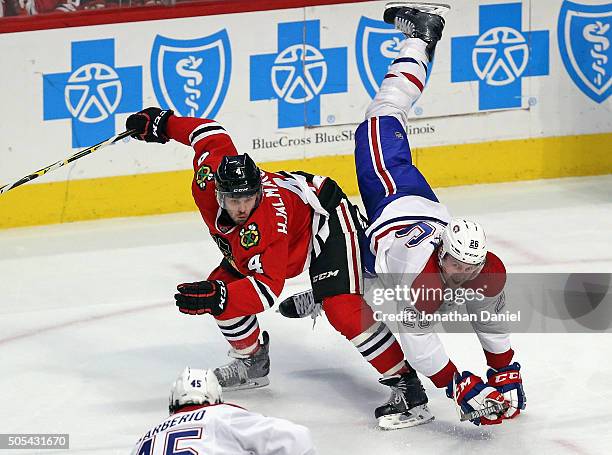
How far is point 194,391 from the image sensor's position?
3.30 meters

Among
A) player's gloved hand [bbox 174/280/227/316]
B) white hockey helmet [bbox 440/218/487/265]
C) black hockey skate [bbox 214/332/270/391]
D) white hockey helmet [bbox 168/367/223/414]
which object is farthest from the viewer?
black hockey skate [bbox 214/332/270/391]

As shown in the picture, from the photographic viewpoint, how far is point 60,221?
6.92 m

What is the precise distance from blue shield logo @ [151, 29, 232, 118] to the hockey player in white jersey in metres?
3.68

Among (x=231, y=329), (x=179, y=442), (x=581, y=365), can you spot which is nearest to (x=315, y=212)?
(x=231, y=329)

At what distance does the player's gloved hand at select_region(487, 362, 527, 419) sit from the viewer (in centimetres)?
429

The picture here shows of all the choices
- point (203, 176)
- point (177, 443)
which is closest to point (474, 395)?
point (203, 176)

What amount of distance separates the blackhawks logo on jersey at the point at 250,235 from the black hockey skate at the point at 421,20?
1.50 meters

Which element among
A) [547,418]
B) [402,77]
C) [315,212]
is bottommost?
[547,418]

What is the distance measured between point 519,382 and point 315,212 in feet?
2.92

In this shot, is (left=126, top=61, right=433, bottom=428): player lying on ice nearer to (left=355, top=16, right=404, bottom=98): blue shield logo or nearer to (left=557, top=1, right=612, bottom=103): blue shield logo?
(left=355, top=16, right=404, bottom=98): blue shield logo

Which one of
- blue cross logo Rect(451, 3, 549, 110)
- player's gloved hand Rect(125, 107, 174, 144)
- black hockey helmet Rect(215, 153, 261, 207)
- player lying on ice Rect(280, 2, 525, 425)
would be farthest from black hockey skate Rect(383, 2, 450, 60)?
blue cross logo Rect(451, 3, 549, 110)

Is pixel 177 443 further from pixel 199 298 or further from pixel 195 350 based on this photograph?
pixel 195 350

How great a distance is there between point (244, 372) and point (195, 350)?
0.46 m

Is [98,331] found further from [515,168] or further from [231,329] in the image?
[515,168]
